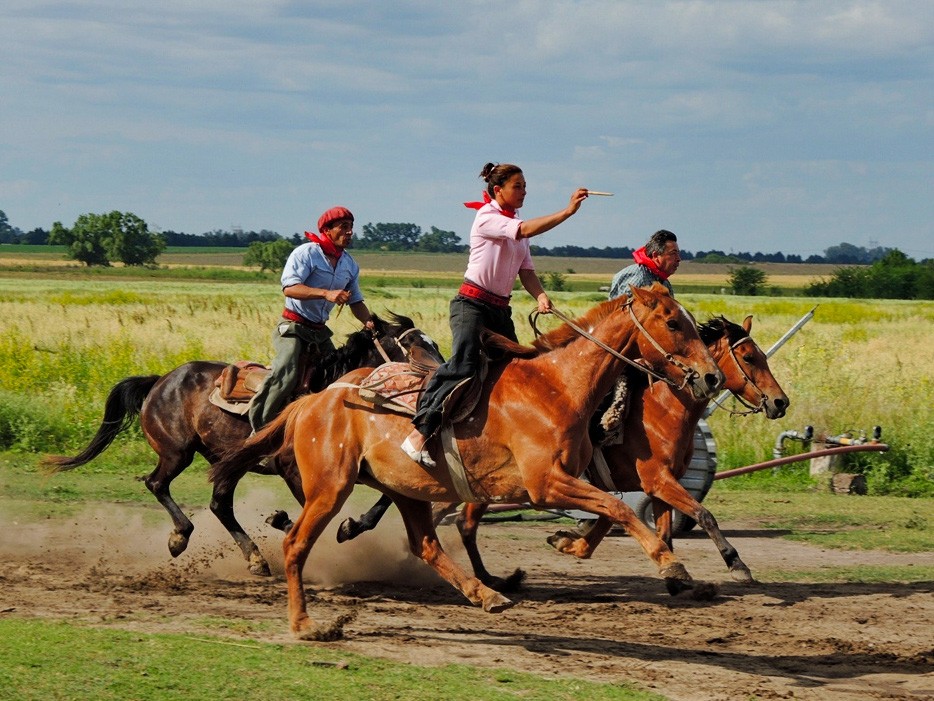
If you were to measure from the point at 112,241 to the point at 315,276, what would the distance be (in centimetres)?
9654

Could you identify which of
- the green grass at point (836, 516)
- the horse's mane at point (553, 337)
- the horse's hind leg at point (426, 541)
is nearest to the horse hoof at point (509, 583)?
the horse's hind leg at point (426, 541)

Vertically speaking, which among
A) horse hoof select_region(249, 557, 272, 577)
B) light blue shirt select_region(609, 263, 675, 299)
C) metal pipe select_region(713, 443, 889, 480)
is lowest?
horse hoof select_region(249, 557, 272, 577)

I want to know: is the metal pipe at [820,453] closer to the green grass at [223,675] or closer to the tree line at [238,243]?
the green grass at [223,675]

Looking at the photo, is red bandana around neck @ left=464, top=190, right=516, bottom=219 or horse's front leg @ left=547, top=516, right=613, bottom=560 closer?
red bandana around neck @ left=464, top=190, right=516, bottom=219

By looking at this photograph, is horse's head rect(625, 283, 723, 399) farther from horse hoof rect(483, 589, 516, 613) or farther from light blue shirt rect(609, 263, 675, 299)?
light blue shirt rect(609, 263, 675, 299)

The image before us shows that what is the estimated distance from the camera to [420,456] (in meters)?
7.42

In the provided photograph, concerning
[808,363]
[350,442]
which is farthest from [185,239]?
[350,442]

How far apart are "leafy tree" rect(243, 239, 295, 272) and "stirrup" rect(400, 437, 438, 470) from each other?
8478cm

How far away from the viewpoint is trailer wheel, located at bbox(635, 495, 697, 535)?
11000 mm

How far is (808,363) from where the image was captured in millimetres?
18453

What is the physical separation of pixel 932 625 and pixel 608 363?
9.44 ft

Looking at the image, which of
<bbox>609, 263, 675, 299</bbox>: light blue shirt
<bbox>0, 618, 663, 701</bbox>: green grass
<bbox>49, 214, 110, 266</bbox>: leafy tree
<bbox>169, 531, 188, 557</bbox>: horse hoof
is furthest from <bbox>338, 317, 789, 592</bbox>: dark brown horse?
<bbox>49, 214, 110, 266</bbox>: leafy tree

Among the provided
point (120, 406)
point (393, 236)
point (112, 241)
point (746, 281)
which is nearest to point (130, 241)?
point (112, 241)

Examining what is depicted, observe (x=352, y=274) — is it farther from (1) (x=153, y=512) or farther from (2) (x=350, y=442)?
(1) (x=153, y=512)
